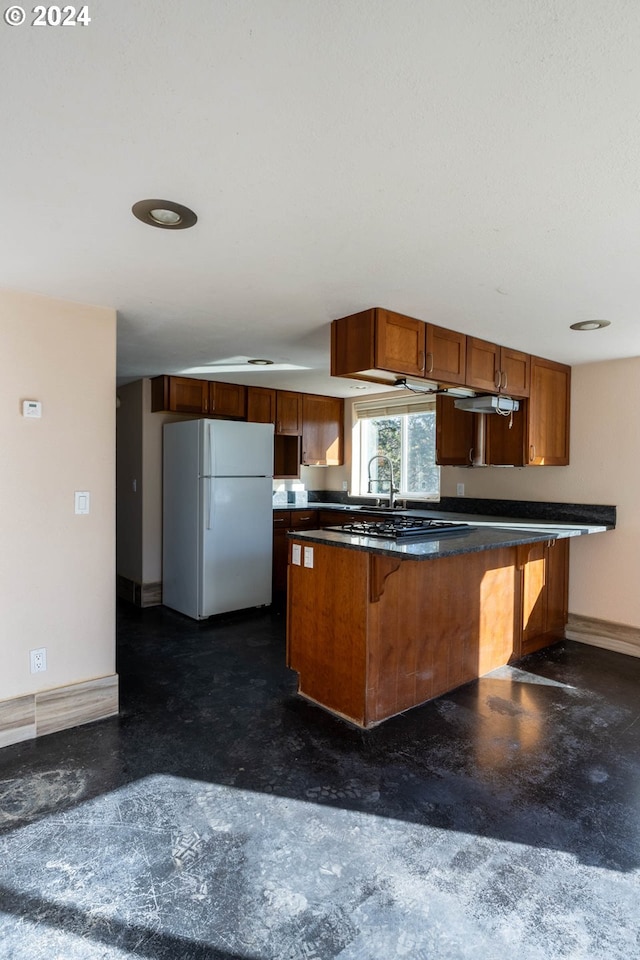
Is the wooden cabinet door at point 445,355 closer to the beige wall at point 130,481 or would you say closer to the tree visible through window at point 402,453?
the tree visible through window at point 402,453

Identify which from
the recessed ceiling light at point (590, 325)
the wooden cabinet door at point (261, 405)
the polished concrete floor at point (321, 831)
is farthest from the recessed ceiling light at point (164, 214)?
the wooden cabinet door at point (261, 405)

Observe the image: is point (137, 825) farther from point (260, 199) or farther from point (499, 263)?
point (499, 263)

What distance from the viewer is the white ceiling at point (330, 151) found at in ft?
3.43

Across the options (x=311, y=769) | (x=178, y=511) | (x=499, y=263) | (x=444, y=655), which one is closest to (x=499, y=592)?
(x=444, y=655)

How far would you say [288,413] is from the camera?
5652mm

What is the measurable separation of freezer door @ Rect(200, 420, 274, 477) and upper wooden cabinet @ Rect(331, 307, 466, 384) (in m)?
1.78

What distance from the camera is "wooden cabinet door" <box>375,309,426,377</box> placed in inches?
108

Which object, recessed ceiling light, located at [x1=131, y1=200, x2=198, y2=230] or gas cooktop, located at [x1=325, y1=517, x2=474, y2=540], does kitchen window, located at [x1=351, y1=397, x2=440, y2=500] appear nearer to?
gas cooktop, located at [x1=325, y1=517, x2=474, y2=540]

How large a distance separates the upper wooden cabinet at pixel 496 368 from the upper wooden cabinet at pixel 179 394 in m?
2.60

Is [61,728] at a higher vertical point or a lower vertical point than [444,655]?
lower

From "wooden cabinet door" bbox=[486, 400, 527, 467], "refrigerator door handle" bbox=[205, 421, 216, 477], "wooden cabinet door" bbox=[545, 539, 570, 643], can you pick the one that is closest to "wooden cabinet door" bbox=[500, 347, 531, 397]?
"wooden cabinet door" bbox=[486, 400, 527, 467]

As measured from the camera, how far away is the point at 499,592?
3504 millimetres

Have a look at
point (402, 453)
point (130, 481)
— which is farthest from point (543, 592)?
point (130, 481)

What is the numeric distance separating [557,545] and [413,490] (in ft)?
5.86
